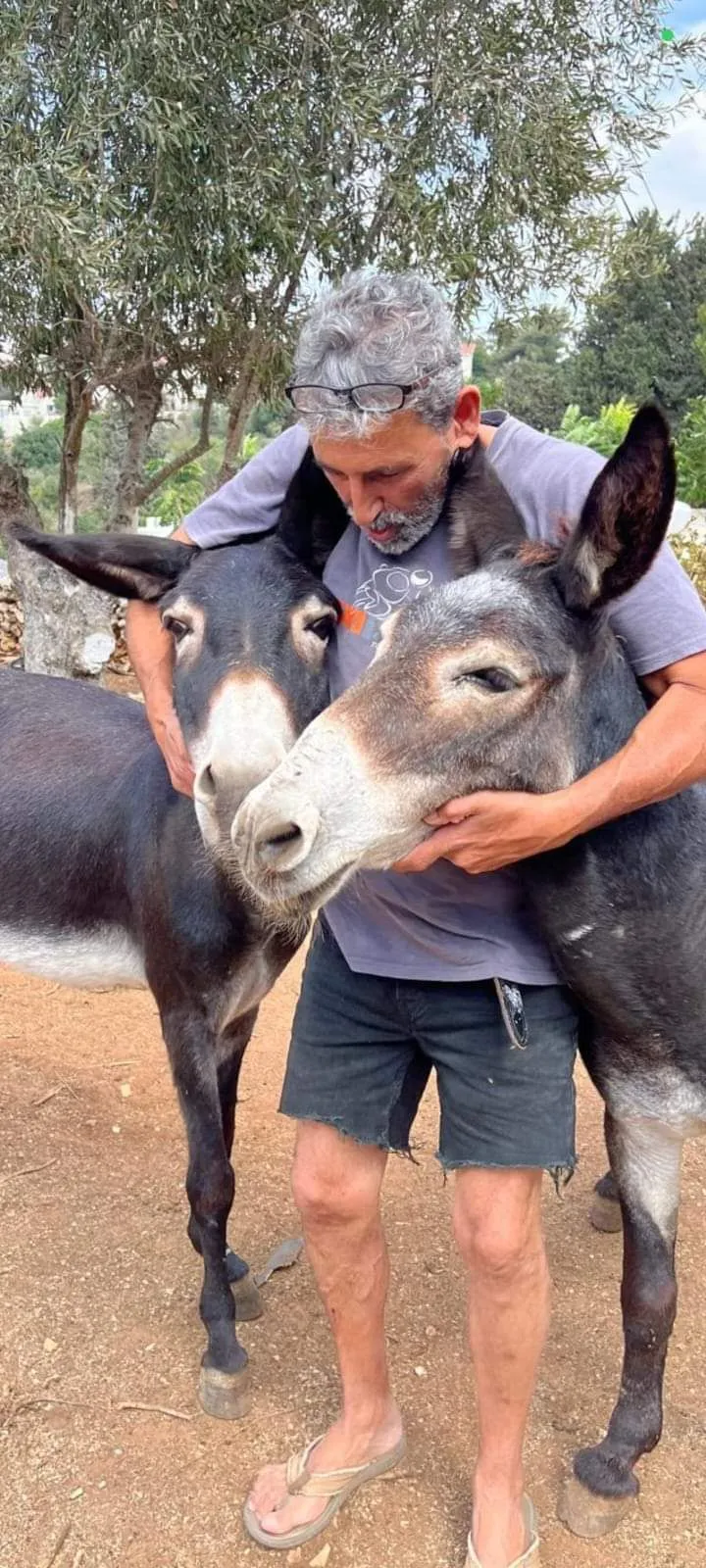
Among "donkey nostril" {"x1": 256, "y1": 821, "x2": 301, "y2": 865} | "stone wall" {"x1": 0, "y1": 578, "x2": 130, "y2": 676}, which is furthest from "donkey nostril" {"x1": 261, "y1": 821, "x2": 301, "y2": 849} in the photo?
"stone wall" {"x1": 0, "y1": 578, "x2": 130, "y2": 676}

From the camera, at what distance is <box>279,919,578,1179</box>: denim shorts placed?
84.8 inches

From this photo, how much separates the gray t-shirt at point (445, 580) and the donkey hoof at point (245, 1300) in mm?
1594

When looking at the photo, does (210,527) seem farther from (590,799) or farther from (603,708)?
(590,799)

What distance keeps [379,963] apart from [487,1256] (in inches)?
23.4

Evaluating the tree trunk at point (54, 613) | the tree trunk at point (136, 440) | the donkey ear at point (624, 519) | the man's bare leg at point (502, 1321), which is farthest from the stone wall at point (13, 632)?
the donkey ear at point (624, 519)

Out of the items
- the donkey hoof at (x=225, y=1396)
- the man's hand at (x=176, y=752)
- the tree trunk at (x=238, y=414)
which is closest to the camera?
the man's hand at (x=176, y=752)

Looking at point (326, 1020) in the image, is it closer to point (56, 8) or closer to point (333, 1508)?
point (333, 1508)

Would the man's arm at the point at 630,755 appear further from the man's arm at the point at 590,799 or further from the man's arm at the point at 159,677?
the man's arm at the point at 159,677

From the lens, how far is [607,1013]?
7.38 ft

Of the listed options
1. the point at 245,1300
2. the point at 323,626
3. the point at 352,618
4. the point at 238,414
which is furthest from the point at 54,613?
the point at 352,618

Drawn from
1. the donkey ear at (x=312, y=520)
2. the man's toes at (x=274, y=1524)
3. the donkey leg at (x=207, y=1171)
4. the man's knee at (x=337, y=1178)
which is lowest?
the man's toes at (x=274, y=1524)

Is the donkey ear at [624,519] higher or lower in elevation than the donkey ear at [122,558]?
higher

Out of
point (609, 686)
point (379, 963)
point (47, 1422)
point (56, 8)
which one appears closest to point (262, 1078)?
point (47, 1422)

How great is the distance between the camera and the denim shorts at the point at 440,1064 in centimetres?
215
